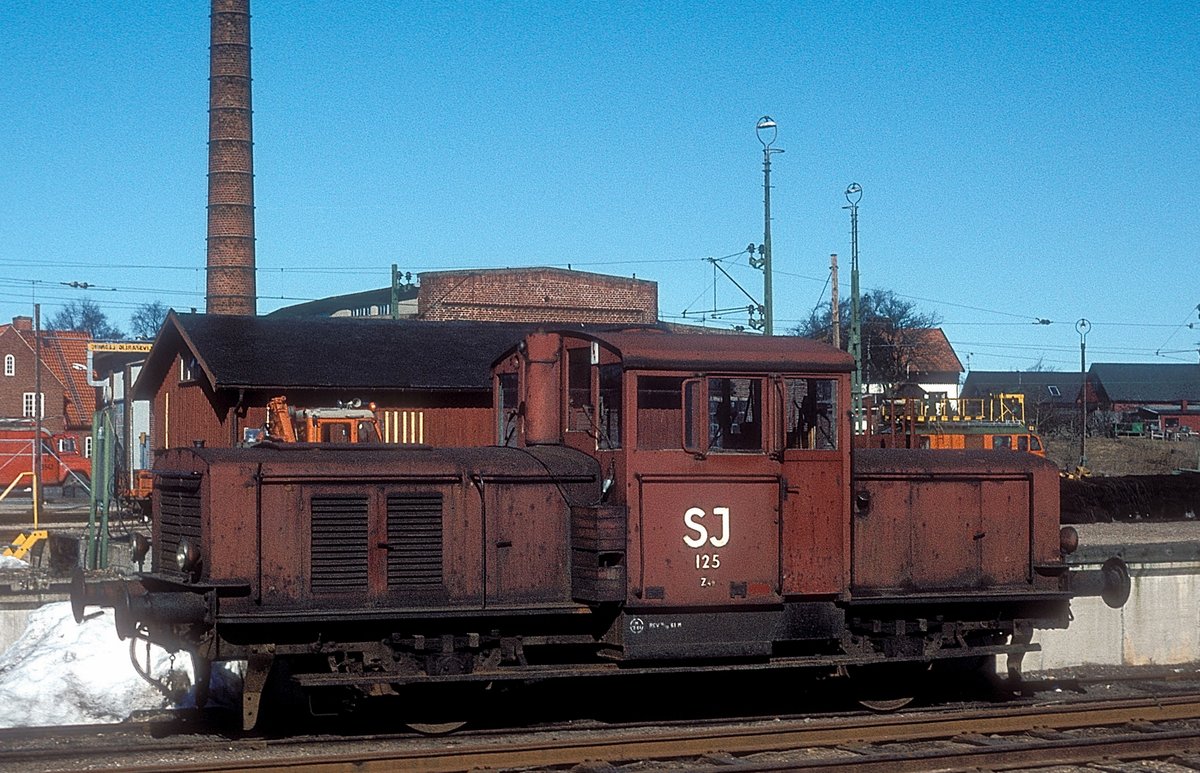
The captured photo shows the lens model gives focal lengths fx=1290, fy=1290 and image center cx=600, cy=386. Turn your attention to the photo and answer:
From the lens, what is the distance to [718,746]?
9.90 meters

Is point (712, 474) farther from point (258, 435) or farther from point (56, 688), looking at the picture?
point (258, 435)

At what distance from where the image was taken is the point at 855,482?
1141 centimetres

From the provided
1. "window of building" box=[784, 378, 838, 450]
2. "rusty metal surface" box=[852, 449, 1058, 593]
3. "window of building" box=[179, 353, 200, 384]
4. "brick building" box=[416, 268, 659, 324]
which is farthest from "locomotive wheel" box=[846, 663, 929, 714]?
"brick building" box=[416, 268, 659, 324]

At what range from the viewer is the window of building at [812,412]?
11.0 meters

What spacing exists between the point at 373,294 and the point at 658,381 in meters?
56.5

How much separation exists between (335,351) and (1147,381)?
78346mm

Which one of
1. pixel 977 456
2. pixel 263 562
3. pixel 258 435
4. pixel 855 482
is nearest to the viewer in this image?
pixel 263 562

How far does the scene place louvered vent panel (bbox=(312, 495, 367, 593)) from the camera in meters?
10.2

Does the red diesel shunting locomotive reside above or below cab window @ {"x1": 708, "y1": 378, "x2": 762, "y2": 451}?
below

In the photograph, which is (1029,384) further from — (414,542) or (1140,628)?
(414,542)

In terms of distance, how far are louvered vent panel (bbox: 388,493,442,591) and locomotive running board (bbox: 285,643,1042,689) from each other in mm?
734

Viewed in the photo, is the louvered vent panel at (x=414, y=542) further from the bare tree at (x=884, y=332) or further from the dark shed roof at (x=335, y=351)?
the bare tree at (x=884, y=332)

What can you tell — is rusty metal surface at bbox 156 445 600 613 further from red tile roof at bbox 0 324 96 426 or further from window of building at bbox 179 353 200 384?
red tile roof at bbox 0 324 96 426

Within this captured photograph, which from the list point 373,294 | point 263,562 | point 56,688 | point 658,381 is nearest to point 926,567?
point 658,381
